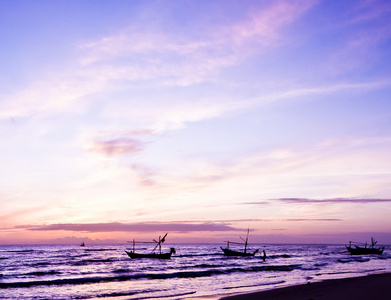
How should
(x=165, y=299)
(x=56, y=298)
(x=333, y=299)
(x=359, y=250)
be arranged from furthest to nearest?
(x=359, y=250), (x=56, y=298), (x=165, y=299), (x=333, y=299)

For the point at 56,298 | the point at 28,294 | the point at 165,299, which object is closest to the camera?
the point at 165,299

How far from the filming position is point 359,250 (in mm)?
96312

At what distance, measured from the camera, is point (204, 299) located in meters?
19.9

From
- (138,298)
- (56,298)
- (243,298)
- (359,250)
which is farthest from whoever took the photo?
(359,250)

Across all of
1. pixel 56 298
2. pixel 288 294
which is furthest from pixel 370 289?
pixel 56 298

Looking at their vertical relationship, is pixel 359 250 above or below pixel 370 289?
below

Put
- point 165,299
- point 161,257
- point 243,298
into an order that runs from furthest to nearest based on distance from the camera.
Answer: point 161,257 < point 165,299 < point 243,298

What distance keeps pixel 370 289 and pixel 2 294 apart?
2720 centimetres

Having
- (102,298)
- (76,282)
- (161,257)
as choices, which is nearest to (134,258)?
(161,257)

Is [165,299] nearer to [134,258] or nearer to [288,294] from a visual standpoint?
[288,294]

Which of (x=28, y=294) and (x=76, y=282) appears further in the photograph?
(x=76, y=282)

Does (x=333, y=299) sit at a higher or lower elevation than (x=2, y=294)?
higher

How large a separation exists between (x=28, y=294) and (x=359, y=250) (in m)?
92.1

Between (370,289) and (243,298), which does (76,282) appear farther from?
(370,289)
